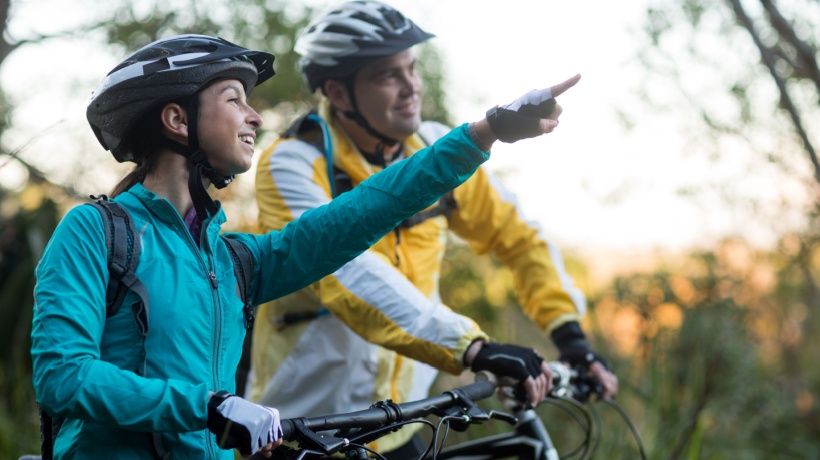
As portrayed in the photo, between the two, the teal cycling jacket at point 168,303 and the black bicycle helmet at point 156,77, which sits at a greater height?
the black bicycle helmet at point 156,77

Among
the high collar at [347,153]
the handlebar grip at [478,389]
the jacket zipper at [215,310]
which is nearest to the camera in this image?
the jacket zipper at [215,310]

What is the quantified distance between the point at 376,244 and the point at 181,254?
1365 millimetres

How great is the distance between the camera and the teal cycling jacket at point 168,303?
2.06 m

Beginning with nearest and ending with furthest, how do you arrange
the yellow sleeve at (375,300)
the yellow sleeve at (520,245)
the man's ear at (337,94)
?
the yellow sleeve at (375,300), the man's ear at (337,94), the yellow sleeve at (520,245)

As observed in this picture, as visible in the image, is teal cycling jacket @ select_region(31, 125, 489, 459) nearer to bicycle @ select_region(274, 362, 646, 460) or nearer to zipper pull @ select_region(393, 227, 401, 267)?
bicycle @ select_region(274, 362, 646, 460)

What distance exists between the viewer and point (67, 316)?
2117mm

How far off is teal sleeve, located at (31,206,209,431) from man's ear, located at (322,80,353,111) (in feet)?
6.14

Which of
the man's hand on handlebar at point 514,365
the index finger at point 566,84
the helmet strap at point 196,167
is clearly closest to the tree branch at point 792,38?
the man's hand on handlebar at point 514,365

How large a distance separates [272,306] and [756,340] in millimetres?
8186

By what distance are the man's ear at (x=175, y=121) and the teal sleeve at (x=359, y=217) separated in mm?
344

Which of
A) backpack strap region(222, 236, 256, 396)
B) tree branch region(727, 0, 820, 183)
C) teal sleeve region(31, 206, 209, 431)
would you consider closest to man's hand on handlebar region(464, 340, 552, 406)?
backpack strap region(222, 236, 256, 396)

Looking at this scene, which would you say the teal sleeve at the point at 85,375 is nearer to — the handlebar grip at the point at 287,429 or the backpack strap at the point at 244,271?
the handlebar grip at the point at 287,429

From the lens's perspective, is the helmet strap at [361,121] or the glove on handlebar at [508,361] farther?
the helmet strap at [361,121]

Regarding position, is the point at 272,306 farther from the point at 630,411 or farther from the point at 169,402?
the point at 630,411
